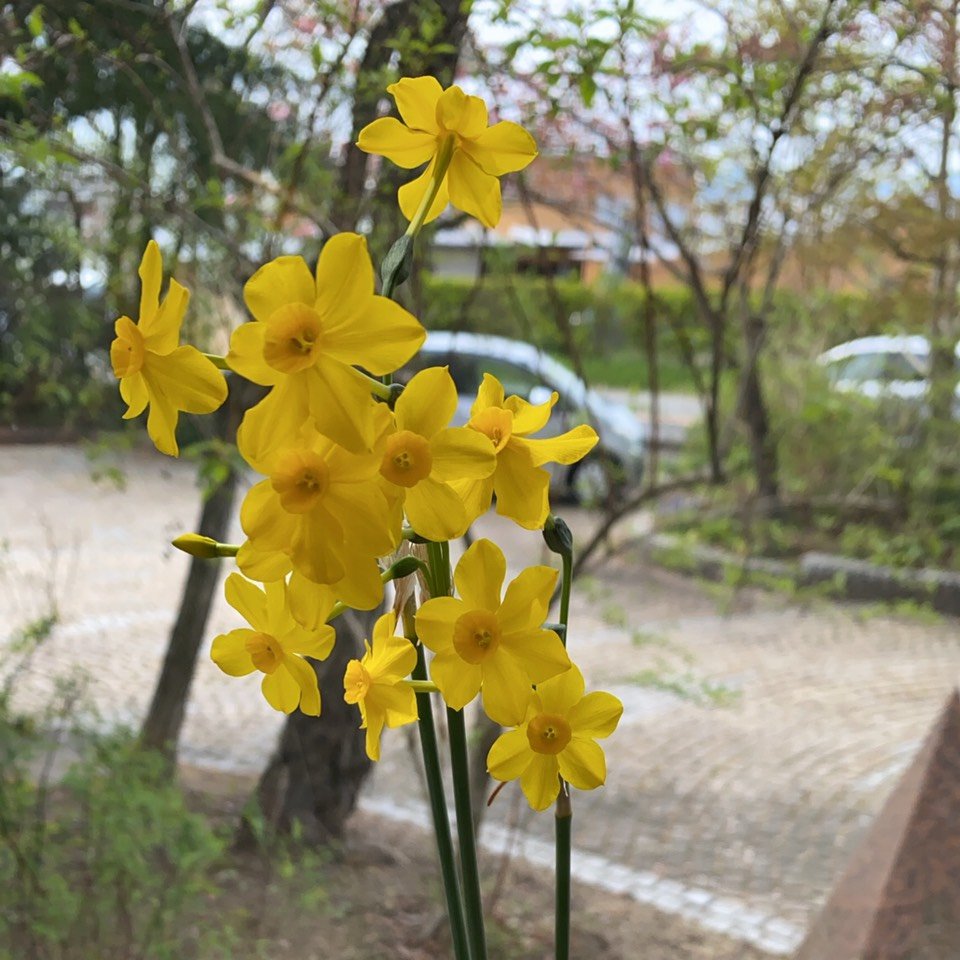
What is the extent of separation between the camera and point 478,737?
2348 millimetres

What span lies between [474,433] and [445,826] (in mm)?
173

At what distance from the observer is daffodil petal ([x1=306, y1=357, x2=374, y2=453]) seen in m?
0.37

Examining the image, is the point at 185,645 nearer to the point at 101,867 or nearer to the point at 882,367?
the point at 101,867

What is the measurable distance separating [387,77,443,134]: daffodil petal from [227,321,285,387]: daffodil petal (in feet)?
0.46

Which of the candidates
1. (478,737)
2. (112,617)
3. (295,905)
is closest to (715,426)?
(478,737)

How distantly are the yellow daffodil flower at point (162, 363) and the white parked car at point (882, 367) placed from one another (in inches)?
269

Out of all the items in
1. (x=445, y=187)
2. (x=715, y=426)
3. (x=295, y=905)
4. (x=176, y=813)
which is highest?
(x=715, y=426)

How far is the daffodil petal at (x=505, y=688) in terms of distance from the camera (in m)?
0.43

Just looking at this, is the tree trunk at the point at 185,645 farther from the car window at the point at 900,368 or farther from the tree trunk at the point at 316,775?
the car window at the point at 900,368

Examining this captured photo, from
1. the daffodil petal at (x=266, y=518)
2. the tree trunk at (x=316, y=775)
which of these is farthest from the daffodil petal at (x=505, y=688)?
the tree trunk at (x=316, y=775)

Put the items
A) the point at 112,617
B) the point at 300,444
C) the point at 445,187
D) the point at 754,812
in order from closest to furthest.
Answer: the point at 300,444 < the point at 445,187 < the point at 754,812 < the point at 112,617

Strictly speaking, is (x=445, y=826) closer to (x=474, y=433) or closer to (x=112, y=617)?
(x=474, y=433)

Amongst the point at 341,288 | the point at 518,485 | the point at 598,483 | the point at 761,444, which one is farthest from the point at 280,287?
the point at 761,444

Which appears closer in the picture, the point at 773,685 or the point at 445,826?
the point at 445,826
